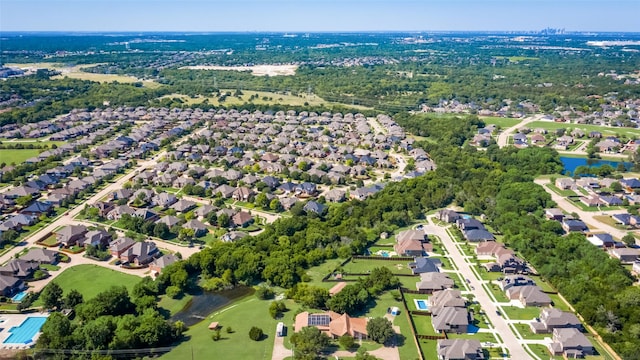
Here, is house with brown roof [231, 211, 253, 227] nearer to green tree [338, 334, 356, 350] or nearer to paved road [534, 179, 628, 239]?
green tree [338, 334, 356, 350]

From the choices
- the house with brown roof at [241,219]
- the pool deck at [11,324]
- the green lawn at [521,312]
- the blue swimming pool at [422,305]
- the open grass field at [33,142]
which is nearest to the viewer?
the pool deck at [11,324]

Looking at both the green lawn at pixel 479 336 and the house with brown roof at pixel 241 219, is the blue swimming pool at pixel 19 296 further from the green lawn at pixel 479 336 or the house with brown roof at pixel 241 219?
the green lawn at pixel 479 336

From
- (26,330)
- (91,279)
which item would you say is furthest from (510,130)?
(26,330)

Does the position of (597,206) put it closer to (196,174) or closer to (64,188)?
(196,174)

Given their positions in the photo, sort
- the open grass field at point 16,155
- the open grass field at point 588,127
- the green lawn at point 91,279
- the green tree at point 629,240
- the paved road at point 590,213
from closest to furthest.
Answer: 1. the green lawn at point 91,279
2. the green tree at point 629,240
3. the paved road at point 590,213
4. the open grass field at point 16,155
5. the open grass field at point 588,127

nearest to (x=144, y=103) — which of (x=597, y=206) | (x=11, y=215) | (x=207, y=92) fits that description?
(x=207, y=92)

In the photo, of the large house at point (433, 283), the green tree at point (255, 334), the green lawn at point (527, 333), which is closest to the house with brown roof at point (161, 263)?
the green tree at point (255, 334)

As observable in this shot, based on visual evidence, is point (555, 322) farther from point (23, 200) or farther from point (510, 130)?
point (510, 130)
